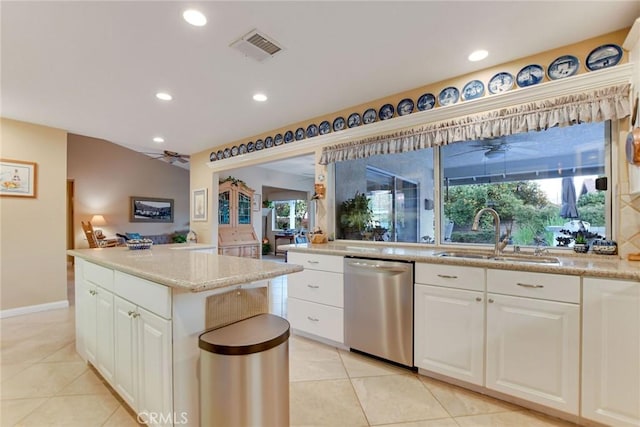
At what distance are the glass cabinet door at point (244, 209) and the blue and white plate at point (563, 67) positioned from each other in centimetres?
647

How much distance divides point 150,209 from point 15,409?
768 cm

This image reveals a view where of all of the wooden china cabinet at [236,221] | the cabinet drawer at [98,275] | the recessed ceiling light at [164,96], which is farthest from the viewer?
the wooden china cabinet at [236,221]

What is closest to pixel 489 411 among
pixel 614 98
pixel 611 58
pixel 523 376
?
pixel 523 376

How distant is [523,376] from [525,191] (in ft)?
4.70

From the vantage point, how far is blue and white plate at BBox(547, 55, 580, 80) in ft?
6.81

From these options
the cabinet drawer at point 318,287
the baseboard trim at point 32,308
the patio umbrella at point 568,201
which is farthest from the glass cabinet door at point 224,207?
the patio umbrella at point 568,201

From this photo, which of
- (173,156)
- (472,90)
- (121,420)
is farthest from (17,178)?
(472,90)

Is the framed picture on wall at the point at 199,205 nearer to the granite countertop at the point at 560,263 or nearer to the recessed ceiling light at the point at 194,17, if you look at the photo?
the granite countertop at the point at 560,263

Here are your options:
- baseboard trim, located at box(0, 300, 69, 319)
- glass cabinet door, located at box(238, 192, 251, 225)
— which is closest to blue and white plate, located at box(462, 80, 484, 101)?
baseboard trim, located at box(0, 300, 69, 319)

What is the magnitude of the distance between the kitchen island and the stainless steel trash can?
0.40ft

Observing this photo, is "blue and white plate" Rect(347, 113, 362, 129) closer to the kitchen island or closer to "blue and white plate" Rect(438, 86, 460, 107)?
"blue and white plate" Rect(438, 86, 460, 107)

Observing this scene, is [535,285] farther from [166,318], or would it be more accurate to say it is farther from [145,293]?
[145,293]

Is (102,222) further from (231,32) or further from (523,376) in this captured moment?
(523,376)

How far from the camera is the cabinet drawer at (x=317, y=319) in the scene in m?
2.65
